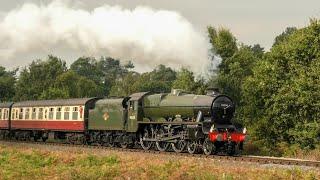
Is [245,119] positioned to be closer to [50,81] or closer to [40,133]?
[40,133]

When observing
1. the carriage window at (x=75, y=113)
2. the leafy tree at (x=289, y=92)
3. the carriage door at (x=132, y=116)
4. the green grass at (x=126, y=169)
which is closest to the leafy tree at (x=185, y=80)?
the leafy tree at (x=289, y=92)

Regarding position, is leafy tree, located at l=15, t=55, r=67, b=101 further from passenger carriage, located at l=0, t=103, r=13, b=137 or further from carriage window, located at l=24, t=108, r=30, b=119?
carriage window, located at l=24, t=108, r=30, b=119

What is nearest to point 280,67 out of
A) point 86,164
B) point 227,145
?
point 227,145

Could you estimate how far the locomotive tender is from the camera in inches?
993

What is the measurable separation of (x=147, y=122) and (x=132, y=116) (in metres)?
1.72

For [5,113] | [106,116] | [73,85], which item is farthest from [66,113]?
[73,85]

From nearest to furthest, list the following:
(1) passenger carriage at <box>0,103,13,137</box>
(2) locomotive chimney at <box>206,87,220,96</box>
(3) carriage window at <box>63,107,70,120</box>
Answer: (2) locomotive chimney at <box>206,87,220,96</box> → (3) carriage window at <box>63,107,70,120</box> → (1) passenger carriage at <box>0,103,13,137</box>

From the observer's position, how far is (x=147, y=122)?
27984 millimetres

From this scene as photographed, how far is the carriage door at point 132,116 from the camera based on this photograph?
2905 cm

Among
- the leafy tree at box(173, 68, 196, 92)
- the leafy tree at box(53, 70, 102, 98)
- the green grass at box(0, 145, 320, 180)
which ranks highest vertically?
the leafy tree at box(53, 70, 102, 98)

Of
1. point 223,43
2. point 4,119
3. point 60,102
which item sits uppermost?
point 223,43

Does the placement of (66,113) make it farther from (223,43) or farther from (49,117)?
(223,43)

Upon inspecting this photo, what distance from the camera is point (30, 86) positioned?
311ft

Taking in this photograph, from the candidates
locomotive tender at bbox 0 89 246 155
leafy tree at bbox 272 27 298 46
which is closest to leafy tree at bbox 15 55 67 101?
leafy tree at bbox 272 27 298 46
